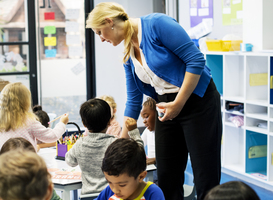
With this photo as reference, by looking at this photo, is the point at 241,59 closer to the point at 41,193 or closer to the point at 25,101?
the point at 25,101

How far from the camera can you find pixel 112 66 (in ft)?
18.6

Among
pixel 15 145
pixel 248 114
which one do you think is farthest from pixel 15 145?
pixel 248 114

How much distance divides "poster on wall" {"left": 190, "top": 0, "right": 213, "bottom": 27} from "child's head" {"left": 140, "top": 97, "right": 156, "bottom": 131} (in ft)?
7.01

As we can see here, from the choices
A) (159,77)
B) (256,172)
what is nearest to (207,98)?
(159,77)

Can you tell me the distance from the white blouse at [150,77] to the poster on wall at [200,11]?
9.57 feet

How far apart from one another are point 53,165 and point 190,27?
321 centimetres

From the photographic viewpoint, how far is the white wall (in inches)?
219

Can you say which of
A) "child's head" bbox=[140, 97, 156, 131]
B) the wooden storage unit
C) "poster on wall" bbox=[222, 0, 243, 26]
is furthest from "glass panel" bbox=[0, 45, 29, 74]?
"child's head" bbox=[140, 97, 156, 131]

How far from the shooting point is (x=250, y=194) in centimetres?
95

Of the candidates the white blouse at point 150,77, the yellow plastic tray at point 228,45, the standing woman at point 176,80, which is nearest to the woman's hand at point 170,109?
the standing woman at point 176,80

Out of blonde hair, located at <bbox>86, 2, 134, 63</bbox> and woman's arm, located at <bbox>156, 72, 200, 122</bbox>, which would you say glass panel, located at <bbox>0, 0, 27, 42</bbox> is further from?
woman's arm, located at <bbox>156, 72, 200, 122</bbox>

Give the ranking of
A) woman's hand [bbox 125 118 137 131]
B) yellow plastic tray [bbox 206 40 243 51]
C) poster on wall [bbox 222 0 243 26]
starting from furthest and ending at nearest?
1. poster on wall [bbox 222 0 243 26]
2. yellow plastic tray [bbox 206 40 243 51]
3. woman's hand [bbox 125 118 137 131]

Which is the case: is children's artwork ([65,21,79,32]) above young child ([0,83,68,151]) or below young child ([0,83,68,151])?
above

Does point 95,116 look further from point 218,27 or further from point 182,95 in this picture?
point 218,27
